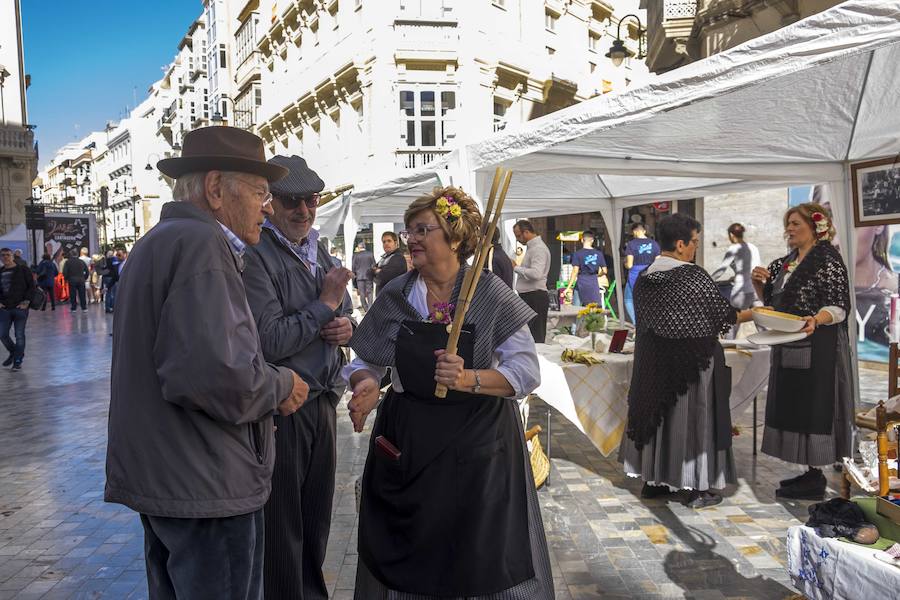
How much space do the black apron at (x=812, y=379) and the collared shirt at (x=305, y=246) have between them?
323 centimetres

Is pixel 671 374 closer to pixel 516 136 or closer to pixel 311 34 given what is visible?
pixel 516 136

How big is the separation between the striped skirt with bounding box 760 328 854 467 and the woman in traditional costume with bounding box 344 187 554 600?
2.76 metres

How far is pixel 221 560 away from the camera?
1.84 meters

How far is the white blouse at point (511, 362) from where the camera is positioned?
243cm

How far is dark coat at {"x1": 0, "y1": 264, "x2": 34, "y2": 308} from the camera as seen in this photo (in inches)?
412

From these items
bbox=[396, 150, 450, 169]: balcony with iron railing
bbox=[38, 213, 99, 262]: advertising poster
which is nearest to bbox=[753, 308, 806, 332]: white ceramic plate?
bbox=[396, 150, 450, 169]: balcony with iron railing

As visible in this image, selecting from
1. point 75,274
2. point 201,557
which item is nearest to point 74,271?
point 75,274

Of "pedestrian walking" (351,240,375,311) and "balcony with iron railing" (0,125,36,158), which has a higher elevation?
"balcony with iron railing" (0,125,36,158)

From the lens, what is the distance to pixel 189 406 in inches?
67.7

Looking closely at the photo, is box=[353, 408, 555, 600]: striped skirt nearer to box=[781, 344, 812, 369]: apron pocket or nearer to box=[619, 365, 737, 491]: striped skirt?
box=[619, 365, 737, 491]: striped skirt

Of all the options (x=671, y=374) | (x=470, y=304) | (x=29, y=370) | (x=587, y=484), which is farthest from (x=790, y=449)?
(x=29, y=370)

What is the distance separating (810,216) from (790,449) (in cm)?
157

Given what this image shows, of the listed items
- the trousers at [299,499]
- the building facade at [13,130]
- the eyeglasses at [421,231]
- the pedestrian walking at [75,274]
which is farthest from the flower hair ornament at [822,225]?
the building facade at [13,130]

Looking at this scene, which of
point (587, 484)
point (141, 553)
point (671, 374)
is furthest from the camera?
point (587, 484)
